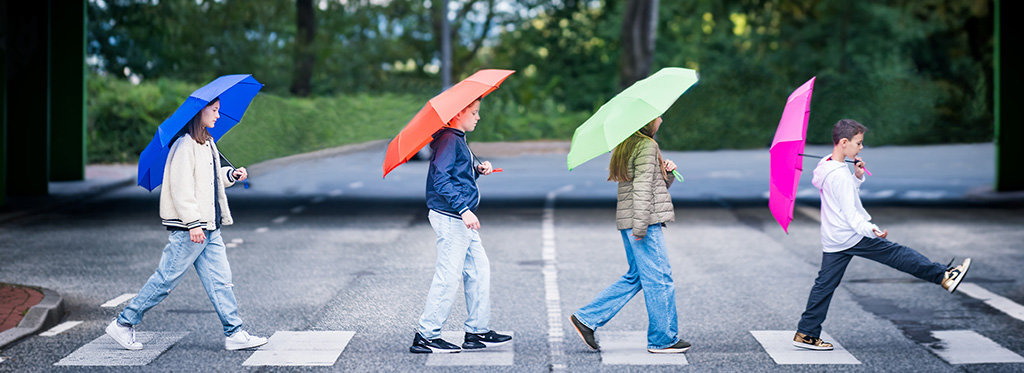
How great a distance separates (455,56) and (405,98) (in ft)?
96.1

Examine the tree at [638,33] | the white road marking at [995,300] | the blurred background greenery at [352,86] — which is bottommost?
the white road marking at [995,300]

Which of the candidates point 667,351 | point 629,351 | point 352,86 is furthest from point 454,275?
point 352,86

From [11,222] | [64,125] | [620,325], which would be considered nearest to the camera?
[620,325]

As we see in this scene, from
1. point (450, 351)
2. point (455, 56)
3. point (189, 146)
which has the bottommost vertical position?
point (450, 351)

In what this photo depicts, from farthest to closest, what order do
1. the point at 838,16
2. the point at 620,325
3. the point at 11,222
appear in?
1. the point at 838,16
2. the point at 11,222
3. the point at 620,325

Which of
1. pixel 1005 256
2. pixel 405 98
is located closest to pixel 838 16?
pixel 405 98

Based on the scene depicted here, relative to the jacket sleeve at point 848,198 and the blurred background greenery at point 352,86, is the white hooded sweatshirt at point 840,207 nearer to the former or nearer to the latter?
the jacket sleeve at point 848,198

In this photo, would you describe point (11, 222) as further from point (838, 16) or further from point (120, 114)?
point (838, 16)

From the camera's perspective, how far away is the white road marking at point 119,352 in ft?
21.5

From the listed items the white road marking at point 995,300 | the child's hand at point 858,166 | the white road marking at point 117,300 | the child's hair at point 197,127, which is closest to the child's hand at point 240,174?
the child's hair at point 197,127

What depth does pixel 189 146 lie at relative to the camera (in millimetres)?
6637

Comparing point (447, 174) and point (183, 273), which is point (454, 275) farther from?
point (183, 273)

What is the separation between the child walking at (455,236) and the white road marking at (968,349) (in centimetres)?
277

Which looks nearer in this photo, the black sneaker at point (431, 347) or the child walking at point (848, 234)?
the child walking at point (848, 234)
